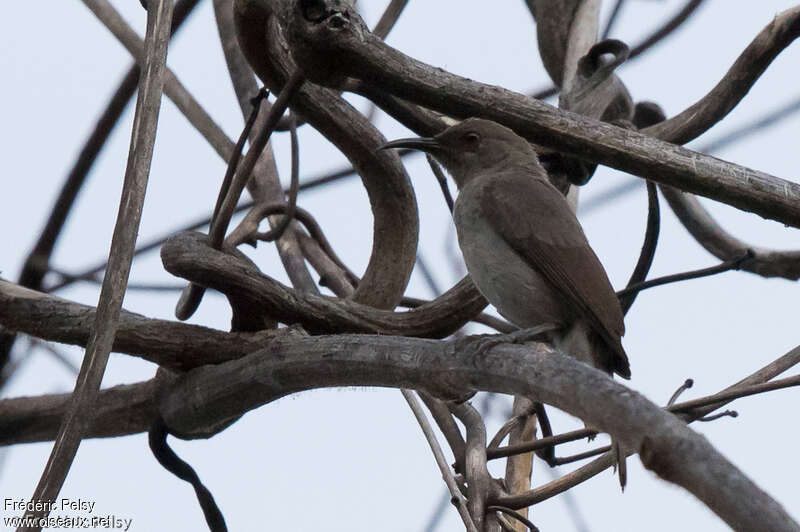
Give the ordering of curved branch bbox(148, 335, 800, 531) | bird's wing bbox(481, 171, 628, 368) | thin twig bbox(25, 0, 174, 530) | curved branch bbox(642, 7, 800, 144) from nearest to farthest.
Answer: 1. curved branch bbox(148, 335, 800, 531)
2. thin twig bbox(25, 0, 174, 530)
3. bird's wing bbox(481, 171, 628, 368)
4. curved branch bbox(642, 7, 800, 144)

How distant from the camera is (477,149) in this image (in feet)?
17.6

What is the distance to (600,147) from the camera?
3607 millimetres

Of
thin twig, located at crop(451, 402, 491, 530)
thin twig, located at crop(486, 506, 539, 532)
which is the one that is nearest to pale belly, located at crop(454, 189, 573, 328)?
thin twig, located at crop(451, 402, 491, 530)

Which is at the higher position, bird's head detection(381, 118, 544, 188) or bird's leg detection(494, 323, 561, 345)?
bird's head detection(381, 118, 544, 188)

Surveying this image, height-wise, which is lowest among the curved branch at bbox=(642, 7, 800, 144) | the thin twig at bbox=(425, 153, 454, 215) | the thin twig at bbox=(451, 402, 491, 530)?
the thin twig at bbox=(451, 402, 491, 530)

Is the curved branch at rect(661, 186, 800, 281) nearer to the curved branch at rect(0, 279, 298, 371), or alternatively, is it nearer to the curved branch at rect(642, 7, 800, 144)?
the curved branch at rect(642, 7, 800, 144)

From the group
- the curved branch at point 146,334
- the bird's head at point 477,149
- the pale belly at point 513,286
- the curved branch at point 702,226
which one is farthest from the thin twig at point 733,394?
the curved branch at point 702,226

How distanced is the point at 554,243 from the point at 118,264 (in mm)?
2346

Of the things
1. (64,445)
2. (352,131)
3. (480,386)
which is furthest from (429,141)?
(64,445)

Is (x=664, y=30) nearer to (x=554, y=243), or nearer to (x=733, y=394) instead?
(x=554, y=243)

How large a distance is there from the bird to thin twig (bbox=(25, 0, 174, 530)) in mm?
1642

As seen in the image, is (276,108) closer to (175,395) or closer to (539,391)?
(175,395)

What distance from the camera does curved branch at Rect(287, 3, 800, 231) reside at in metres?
3.41

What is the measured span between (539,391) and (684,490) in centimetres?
74
